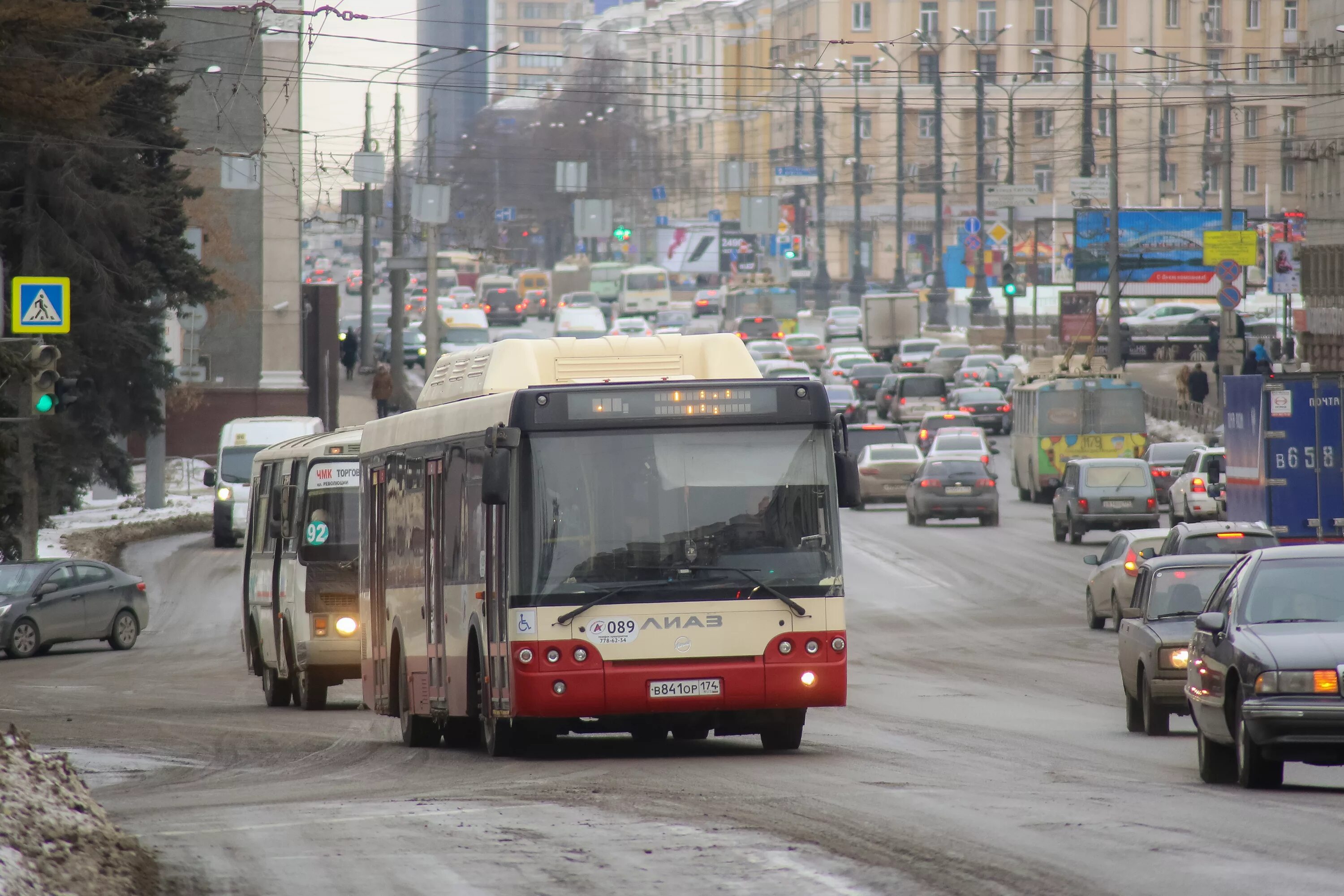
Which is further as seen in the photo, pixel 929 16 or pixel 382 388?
pixel 929 16

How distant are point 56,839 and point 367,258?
59427 millimetres

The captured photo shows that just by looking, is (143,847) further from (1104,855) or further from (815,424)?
(815,424)

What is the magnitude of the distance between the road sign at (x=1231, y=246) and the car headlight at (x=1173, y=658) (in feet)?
140

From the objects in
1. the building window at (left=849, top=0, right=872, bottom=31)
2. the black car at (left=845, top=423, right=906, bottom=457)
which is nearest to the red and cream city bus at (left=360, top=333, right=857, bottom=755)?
the black car at (left=845, top=423, right=906, bottom=457)

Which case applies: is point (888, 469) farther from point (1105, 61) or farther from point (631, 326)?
point (1105, 61)

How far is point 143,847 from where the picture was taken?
9469 millimetres

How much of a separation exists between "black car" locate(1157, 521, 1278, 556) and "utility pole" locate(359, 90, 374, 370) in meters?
36.5

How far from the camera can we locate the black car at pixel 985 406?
70.2 meters

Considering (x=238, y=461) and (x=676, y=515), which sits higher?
(x=676, y=515)

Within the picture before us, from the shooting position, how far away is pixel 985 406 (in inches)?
2771

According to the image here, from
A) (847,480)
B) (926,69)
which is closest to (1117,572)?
(847,480)

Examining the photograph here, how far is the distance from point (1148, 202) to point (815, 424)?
11614 cm

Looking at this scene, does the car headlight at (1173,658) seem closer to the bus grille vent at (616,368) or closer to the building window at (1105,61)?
the bus grille vent at (616,368)

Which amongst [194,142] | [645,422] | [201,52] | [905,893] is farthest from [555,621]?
[194,142]
